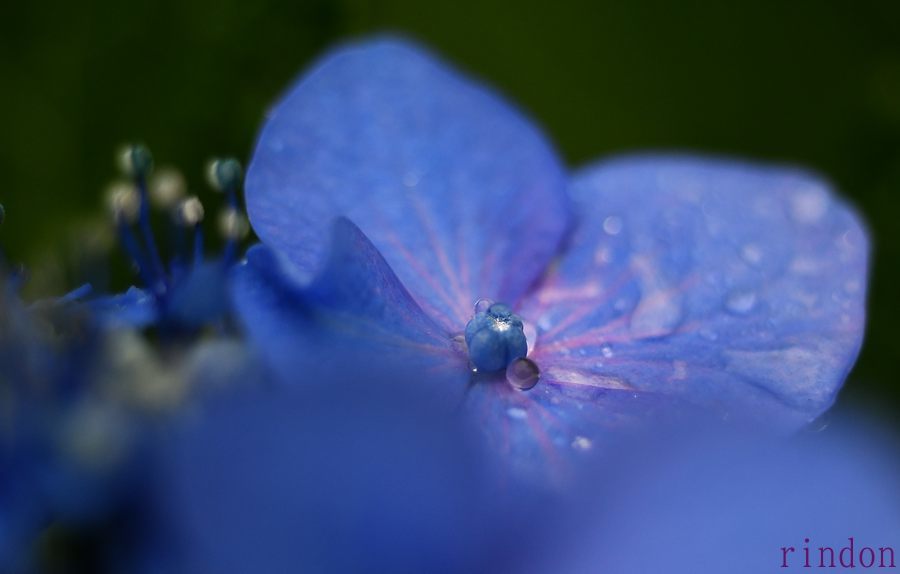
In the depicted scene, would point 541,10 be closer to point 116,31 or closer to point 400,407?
point 116,31

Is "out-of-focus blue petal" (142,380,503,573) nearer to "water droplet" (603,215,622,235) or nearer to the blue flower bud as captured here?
the blue flower bud

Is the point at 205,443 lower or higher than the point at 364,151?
lower

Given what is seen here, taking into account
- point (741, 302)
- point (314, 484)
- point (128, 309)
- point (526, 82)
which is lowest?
point (314, 484)

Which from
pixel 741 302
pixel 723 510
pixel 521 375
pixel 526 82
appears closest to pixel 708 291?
pixel 741 302

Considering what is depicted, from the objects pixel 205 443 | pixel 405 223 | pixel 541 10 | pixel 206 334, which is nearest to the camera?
pixel 205 443

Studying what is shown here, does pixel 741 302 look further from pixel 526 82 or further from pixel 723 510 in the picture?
pixel 526 82

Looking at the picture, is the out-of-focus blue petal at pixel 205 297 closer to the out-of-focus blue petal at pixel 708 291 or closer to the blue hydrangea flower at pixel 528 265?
the blue hydrangea flower at pixel 528 265

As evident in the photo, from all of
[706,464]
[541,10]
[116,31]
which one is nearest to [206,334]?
[706,464]
